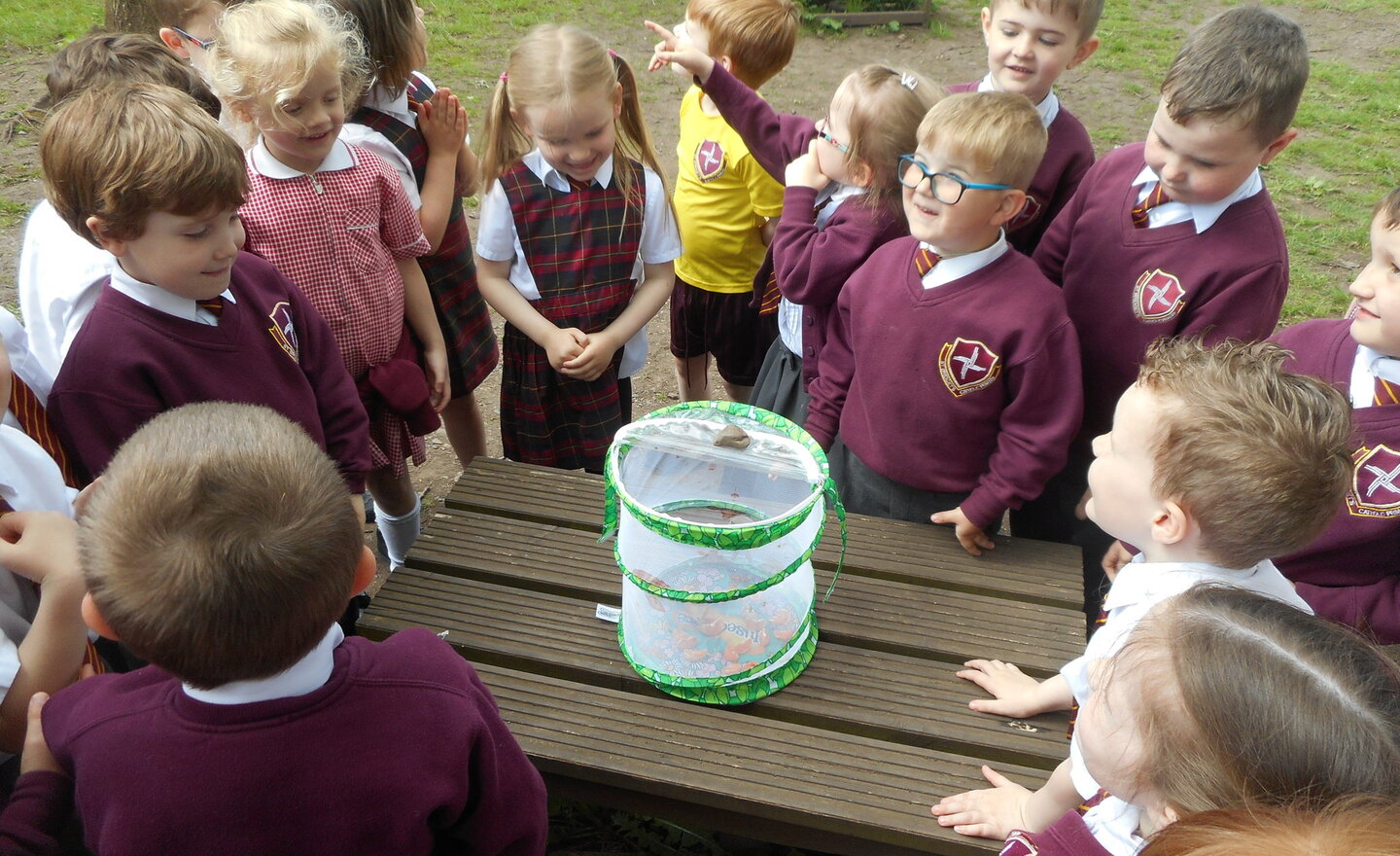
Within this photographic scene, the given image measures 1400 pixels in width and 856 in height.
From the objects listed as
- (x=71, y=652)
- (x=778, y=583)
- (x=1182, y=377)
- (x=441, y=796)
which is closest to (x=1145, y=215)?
(x=1182, y=377)

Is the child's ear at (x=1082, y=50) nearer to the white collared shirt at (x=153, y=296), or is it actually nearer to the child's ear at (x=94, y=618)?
the white collared shirt at (x=153, y=296)

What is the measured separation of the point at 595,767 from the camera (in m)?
1.93

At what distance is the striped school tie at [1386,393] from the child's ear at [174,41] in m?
3.00

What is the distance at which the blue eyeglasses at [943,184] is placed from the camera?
223cm

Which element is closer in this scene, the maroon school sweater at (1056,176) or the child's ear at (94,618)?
the child's ear at (94,618)

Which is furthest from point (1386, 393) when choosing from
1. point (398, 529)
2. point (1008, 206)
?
point (398, 529)

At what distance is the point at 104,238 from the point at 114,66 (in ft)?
1.87

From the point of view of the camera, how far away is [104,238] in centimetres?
191

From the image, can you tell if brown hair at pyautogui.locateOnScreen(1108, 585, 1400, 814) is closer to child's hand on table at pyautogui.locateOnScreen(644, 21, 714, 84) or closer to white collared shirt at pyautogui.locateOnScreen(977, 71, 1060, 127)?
white collared shirt at pyautogui.locateOnScreen(977, 71, 1060, 127)

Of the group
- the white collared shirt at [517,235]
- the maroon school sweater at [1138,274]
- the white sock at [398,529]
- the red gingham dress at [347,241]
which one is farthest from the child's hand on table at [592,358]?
the maroon school sweater at [1138,274]

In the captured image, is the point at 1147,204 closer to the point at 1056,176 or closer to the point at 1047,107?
the point at 1056,176

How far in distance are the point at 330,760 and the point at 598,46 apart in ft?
6.99

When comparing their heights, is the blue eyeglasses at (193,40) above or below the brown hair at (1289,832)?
above

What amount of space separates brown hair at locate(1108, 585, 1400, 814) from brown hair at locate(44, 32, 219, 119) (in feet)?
7.42
